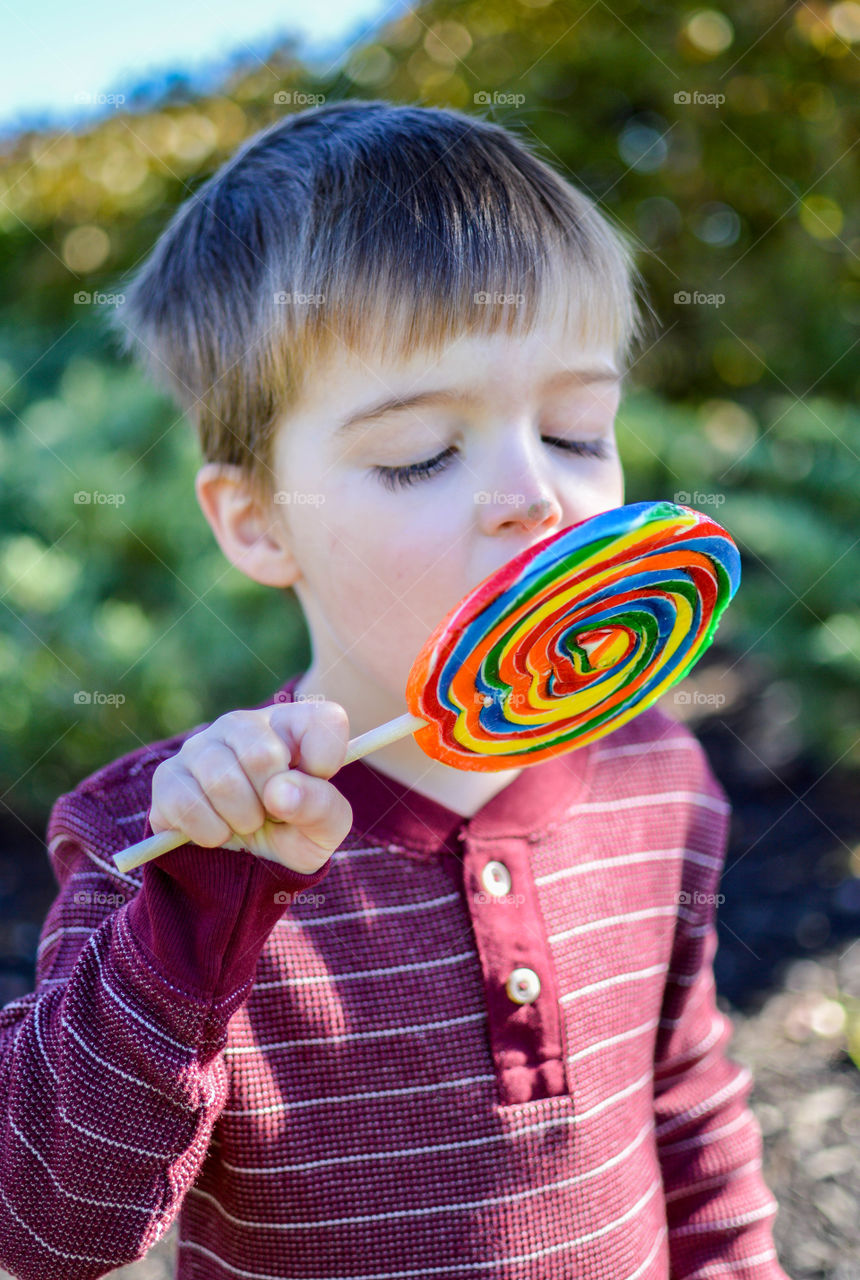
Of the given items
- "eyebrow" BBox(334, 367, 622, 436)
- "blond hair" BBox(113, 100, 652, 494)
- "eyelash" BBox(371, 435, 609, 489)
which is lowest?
"eyelash" BBox(371, 435, 609, 489)

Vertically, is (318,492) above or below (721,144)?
above

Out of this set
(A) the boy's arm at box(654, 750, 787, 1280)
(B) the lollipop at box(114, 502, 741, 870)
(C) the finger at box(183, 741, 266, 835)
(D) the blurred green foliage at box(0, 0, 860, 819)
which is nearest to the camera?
(C) the finger at box(183, 741, 266, 835)

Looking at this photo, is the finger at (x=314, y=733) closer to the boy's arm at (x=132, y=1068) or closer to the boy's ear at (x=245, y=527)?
the boy's arm at (x=132, y=1068)

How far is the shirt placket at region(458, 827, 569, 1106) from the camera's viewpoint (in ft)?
4.60

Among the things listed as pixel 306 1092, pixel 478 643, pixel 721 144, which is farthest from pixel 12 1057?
pixel 721 144

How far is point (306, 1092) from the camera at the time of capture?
1.37 m

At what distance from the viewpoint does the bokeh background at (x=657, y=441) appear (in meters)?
3.52

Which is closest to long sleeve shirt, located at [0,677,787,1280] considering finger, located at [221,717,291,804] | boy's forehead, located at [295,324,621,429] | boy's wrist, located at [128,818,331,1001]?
boy's wrist, located at [128,818,331,1001]

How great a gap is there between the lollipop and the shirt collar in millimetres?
76

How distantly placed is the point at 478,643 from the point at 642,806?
1.66ft

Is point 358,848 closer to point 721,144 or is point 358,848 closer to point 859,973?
point 859,973

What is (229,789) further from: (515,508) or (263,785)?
(515,508)

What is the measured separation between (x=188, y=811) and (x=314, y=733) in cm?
14

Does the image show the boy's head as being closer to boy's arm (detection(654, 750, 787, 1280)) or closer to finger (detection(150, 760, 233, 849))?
finger (detection(150, 760, 233, 849))
